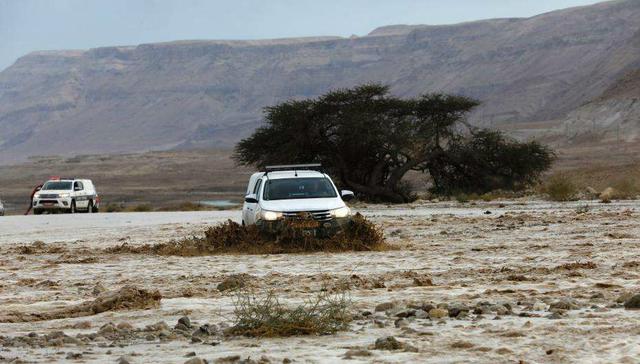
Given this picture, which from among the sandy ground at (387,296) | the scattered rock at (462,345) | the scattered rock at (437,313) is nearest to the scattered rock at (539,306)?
the sandy ground at (387,296)

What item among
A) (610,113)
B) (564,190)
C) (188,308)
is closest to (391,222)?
(564,190)

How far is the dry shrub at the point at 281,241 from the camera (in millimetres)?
20594

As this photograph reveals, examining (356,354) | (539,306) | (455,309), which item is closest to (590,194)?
(539,306)

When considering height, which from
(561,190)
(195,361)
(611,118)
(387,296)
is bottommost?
(561,190)

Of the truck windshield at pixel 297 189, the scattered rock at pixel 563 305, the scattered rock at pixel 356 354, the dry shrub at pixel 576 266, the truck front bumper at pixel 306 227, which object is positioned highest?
the truck windshield at pixel 297 189

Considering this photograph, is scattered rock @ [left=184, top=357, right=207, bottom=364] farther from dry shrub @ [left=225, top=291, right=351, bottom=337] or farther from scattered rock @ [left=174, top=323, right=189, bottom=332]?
scattered rock @ [left=174, top=323, right=189, bottom=332]

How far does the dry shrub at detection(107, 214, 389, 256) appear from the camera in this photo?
20594 mm

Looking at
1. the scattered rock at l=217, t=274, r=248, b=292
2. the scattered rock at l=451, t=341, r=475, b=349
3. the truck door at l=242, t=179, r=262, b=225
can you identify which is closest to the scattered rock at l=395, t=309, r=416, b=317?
the scattered rock at l=451, t=341, r=475, b=349

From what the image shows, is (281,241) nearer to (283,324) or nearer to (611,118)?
(283,324)

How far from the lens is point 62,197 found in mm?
48906

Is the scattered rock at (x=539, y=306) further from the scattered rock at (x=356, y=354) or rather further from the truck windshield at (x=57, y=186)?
the truck windshield at (x=57, y=186)

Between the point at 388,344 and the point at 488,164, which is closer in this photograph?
the point at 388,344

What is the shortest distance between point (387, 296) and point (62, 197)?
38023 millimetres

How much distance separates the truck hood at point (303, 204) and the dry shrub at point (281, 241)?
33 centimetres
